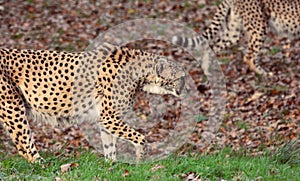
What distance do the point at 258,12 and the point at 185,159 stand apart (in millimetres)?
4729

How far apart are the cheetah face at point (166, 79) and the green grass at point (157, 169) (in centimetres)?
88

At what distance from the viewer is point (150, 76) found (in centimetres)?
727

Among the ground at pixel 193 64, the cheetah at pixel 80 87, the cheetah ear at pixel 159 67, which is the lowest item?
the ground at pixel 193 64

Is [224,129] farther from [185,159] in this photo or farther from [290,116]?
[185,159]

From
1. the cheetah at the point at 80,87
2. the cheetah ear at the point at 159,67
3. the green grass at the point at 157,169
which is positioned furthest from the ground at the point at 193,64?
the cheetah ear at the point at 159,67

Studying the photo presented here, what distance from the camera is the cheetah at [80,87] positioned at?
23.1ft

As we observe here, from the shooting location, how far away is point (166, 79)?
23.9 ft

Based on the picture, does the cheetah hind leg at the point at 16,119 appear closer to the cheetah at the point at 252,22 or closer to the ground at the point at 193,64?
the ground at the point at 193,64

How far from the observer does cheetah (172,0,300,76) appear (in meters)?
10.8

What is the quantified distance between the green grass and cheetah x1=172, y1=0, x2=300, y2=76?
Answer: 424 cm

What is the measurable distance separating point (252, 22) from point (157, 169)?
16.9 feet

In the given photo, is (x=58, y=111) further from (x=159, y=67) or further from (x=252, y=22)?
(x=252, y=22)

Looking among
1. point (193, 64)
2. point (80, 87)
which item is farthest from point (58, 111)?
point (193, 64)

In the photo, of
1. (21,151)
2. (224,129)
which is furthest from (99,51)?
(224,129)
